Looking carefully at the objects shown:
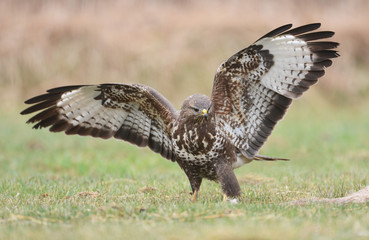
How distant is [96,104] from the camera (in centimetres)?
665

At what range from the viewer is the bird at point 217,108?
589 cm

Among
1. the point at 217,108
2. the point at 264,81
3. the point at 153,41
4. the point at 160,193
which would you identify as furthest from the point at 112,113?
the point at 153,41

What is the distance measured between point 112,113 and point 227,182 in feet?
5.77

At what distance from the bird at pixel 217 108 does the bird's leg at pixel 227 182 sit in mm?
11

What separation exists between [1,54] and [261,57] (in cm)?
1535

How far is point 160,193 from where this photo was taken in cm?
667

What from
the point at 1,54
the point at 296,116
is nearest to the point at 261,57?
the point at 296,116

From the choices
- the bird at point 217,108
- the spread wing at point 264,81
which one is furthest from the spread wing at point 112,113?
the spread wing at point 264,81

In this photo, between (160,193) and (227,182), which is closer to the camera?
(227,182)

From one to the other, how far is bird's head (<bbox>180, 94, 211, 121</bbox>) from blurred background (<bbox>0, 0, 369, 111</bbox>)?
12.8m

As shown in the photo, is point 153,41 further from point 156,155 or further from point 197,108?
point 197,108

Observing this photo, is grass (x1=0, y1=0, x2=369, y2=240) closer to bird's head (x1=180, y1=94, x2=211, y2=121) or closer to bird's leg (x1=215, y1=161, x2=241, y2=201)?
bird's leg (x1=215, y1=161, x2=241, y2=201)

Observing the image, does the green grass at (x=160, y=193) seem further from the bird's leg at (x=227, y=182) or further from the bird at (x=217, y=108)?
the bird at (x=217, y=108)

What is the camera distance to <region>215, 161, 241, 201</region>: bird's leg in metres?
5.95
